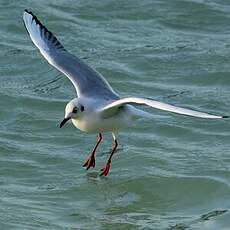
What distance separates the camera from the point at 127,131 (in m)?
11.5

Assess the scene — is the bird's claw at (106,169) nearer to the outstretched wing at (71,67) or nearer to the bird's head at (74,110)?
the outstretched wing at (71,67)

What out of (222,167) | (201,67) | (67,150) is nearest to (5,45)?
(201,67)

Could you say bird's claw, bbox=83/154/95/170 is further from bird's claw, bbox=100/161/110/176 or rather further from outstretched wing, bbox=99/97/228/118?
outstretched wing, bbox=99/97/228/118

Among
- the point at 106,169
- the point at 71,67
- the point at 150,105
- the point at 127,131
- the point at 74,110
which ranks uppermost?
the point at 150,105

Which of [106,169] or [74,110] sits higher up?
[74,110]

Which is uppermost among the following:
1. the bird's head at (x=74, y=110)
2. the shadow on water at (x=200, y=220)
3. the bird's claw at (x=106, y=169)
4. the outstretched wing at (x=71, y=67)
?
the outstretched wing at (x=71, y=67)

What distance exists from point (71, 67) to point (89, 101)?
0.89 m

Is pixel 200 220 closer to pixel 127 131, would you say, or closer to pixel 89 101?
pixel 89 101

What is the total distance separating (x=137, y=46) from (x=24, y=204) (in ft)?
18.5

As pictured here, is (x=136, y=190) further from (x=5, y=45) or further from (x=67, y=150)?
(x=5, y=45)

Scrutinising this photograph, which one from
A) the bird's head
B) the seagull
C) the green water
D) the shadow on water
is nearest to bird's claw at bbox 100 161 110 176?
the seagull

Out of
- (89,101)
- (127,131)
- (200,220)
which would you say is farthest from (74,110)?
(127,131)

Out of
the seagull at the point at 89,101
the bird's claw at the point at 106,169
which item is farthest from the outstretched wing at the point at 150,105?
the bird's claw at the point at 106,169

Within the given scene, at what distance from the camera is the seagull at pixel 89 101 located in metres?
9.01
